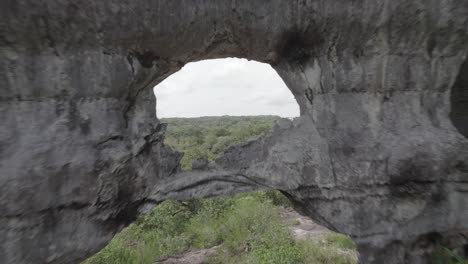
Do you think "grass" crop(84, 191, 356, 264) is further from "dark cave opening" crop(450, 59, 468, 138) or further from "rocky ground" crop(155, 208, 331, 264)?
"dark cave opening" crop(450, 59, 468, 138)

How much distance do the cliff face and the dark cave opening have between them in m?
0.02

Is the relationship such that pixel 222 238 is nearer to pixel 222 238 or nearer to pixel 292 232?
pixel 222 238

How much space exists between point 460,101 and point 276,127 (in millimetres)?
2628

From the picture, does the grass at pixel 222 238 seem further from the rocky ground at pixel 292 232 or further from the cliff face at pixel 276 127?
the cliff face at pixel 276 127

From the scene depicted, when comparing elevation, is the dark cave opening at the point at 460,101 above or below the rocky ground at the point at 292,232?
above

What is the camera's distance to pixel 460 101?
350cm

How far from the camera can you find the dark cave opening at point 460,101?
3.29 meters

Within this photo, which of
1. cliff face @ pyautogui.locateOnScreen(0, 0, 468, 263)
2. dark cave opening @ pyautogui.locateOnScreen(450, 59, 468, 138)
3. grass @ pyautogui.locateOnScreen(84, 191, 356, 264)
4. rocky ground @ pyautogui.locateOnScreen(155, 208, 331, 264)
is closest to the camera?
cliff face @ pyautogui.locateOnScreen(0, 0, 468, 263)

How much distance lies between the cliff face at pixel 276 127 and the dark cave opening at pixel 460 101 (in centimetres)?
2

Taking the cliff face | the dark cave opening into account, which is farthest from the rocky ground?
the dark cave opening

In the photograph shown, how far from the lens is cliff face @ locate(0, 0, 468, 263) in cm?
238

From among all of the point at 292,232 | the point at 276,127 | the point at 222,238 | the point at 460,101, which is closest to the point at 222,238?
the point at 222,238

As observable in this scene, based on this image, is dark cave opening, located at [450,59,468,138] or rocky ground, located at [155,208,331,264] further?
rocky ground, located at [155,208,331,264]

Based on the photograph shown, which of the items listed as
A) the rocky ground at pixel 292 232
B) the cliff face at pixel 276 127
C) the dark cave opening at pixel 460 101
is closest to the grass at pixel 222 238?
the rocky ground at pixel 292 232
